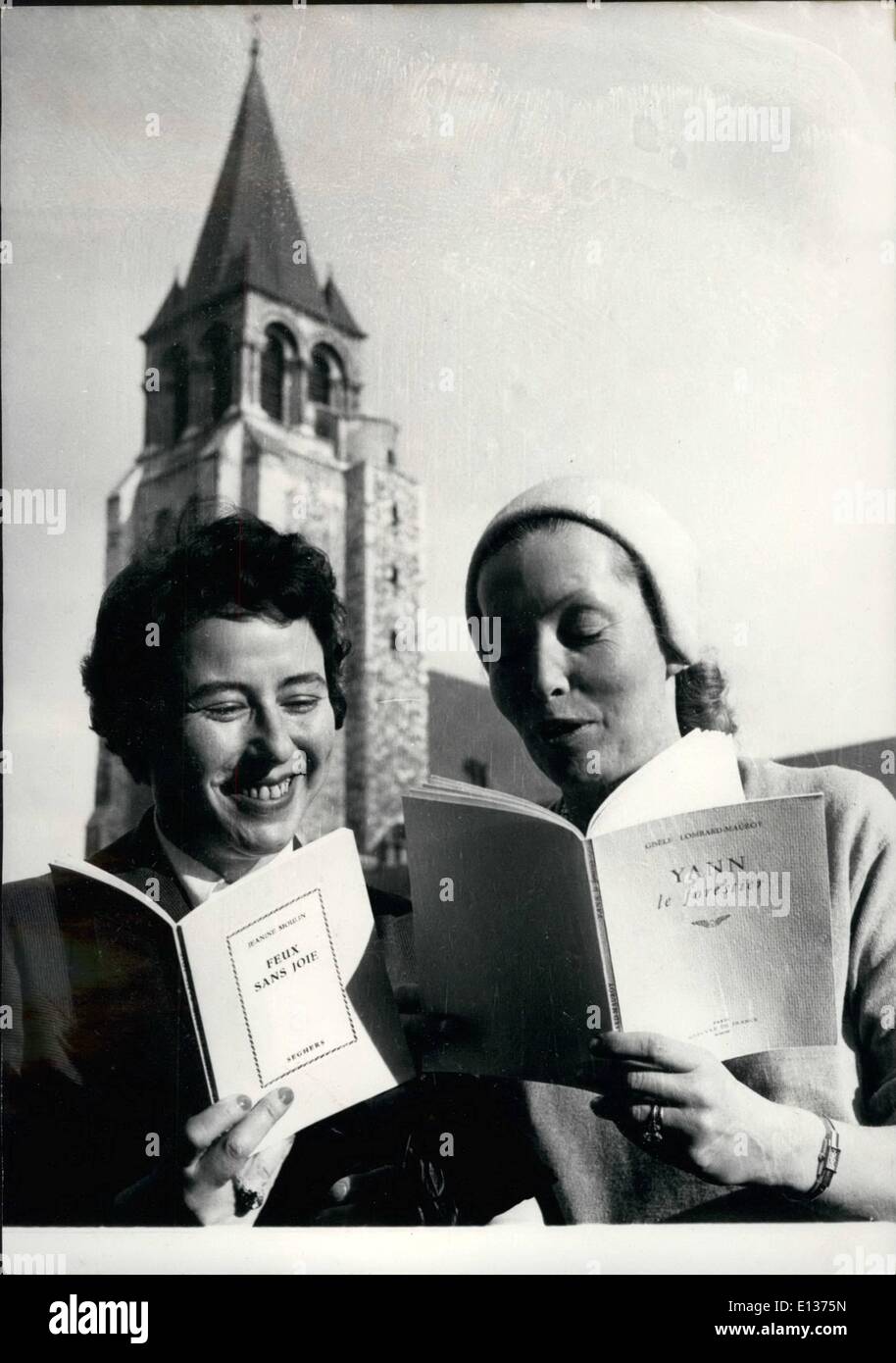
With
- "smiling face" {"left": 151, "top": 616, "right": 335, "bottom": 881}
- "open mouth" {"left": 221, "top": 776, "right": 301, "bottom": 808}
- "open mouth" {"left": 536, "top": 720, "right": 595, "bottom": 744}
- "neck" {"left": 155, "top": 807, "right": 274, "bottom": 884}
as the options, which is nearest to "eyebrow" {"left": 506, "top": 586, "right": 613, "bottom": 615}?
"open mouth" {"left": 536, "top": 720, "right": 595, "bottom": 744}

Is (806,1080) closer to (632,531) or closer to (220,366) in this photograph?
(632,531)

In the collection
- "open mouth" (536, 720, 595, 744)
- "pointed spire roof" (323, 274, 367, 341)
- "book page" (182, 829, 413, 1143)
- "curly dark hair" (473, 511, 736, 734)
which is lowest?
"book page" (182, 829, 413, 1143)

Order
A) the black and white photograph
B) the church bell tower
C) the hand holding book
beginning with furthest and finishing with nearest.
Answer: the church bell tower → the black and white photograph → the hand holding book

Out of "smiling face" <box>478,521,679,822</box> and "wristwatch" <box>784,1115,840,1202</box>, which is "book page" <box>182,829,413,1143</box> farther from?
"wristwatch" <box>784,1115,840,1202</box>

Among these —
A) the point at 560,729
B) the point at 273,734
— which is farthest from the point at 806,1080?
the point at 273,734

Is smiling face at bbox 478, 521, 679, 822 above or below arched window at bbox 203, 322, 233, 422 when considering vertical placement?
below

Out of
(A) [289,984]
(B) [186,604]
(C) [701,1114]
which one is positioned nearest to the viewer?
(C) [701,1114]

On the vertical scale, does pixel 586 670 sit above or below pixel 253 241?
below
